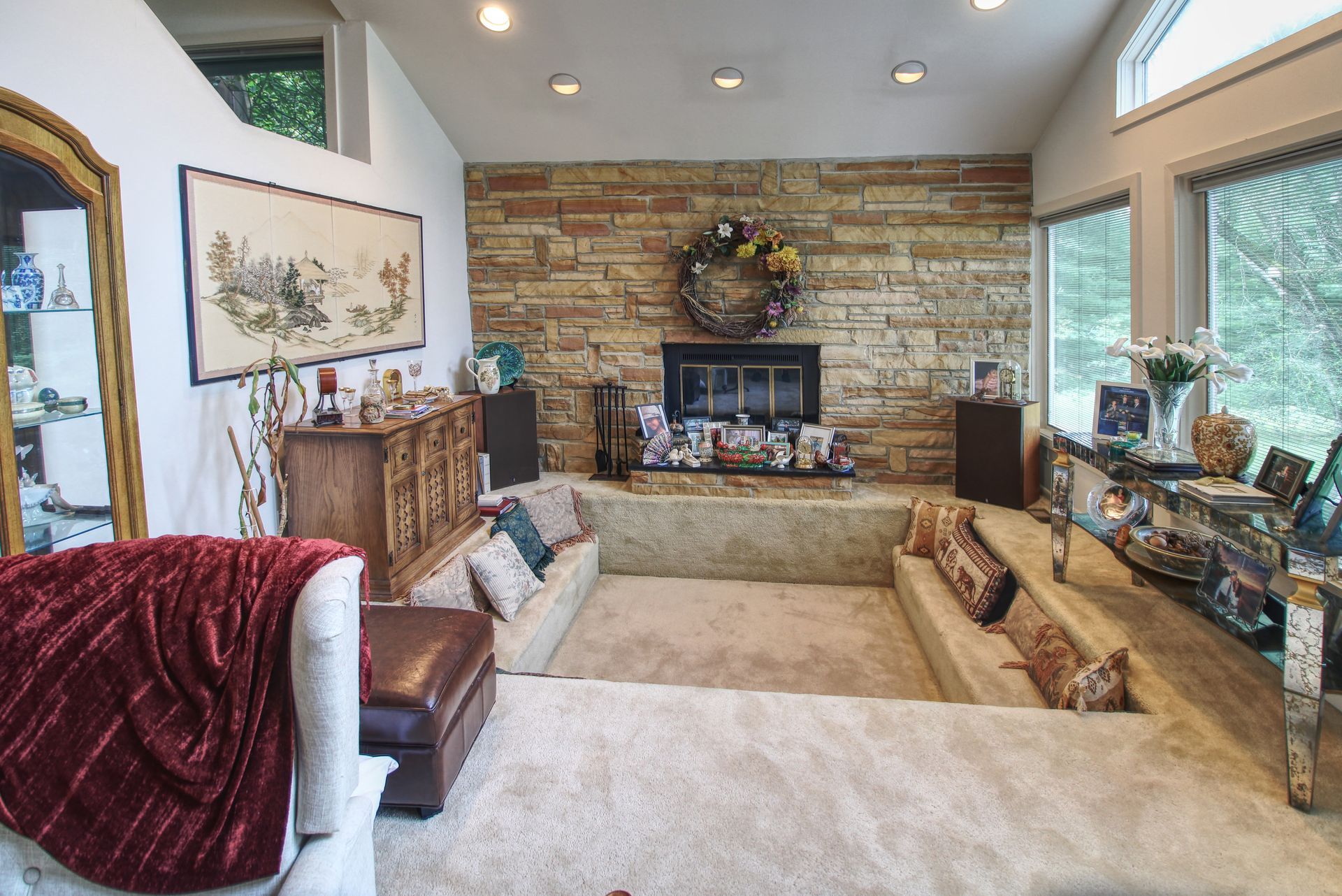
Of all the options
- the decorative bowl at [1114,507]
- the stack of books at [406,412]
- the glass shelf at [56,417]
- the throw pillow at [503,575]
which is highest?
the glass shelf at [56,417]

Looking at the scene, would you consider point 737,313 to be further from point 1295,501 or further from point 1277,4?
point 1295,501

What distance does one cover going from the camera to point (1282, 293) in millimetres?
2682

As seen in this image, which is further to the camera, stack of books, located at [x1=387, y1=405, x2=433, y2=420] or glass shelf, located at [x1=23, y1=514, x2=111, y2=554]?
stack of books, located at [x1=387, y1=405, x2=433, y2=420]

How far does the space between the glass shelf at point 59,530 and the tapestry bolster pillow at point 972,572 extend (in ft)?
11.3

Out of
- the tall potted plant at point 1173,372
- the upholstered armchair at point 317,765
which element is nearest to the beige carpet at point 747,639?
the tall potted plant at point 1173,372

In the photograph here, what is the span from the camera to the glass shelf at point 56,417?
82.6 inches

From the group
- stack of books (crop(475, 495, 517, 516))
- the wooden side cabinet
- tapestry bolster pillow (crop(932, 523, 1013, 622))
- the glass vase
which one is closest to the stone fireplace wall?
the wooden side cabinet

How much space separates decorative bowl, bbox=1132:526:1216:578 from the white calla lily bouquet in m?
0.60

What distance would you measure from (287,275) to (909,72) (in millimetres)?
3361

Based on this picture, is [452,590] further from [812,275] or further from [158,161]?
[812,275]

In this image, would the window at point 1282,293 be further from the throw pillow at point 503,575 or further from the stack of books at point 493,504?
the stack of books at point 493,504

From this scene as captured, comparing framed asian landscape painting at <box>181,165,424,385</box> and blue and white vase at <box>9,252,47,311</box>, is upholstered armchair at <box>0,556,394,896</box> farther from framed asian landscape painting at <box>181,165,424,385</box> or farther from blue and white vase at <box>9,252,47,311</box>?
framed asian landscape painting at <box>181,165,424,385</box>

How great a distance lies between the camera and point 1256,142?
8.68 ft

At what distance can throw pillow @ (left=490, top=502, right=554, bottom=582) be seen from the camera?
392 centimetres
